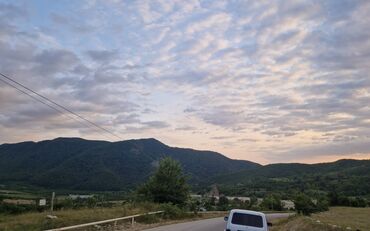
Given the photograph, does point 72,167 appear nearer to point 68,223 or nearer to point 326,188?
point 326,188

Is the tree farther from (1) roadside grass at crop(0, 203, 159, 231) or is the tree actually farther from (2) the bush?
(1) roadside grass at crop(0, 203, 159, 231)

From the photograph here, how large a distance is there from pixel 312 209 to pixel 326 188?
76404 mm

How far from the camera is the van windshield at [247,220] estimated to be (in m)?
18.5

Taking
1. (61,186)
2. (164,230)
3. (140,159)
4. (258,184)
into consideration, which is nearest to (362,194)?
(258,184)

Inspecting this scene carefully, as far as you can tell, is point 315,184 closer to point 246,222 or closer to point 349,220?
point 349,220

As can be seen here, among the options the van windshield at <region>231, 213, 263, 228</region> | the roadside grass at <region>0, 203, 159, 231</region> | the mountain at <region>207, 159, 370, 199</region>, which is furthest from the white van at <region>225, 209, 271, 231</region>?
the mountain at <region>207, 159, 370, 199</region>

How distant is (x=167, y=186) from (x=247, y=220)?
31.3 metres

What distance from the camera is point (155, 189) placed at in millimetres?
49625

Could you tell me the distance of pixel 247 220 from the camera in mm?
18609

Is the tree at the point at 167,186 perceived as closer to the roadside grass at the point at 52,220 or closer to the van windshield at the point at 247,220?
the roadside grass at the point at 52,220

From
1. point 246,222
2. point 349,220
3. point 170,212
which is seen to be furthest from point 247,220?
point 349,220

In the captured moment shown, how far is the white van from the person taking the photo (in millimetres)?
18234

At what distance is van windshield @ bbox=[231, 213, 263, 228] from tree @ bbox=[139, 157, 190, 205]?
3069 cm

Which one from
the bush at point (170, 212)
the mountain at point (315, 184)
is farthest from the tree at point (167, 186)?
the mountain at point (315, 184)
